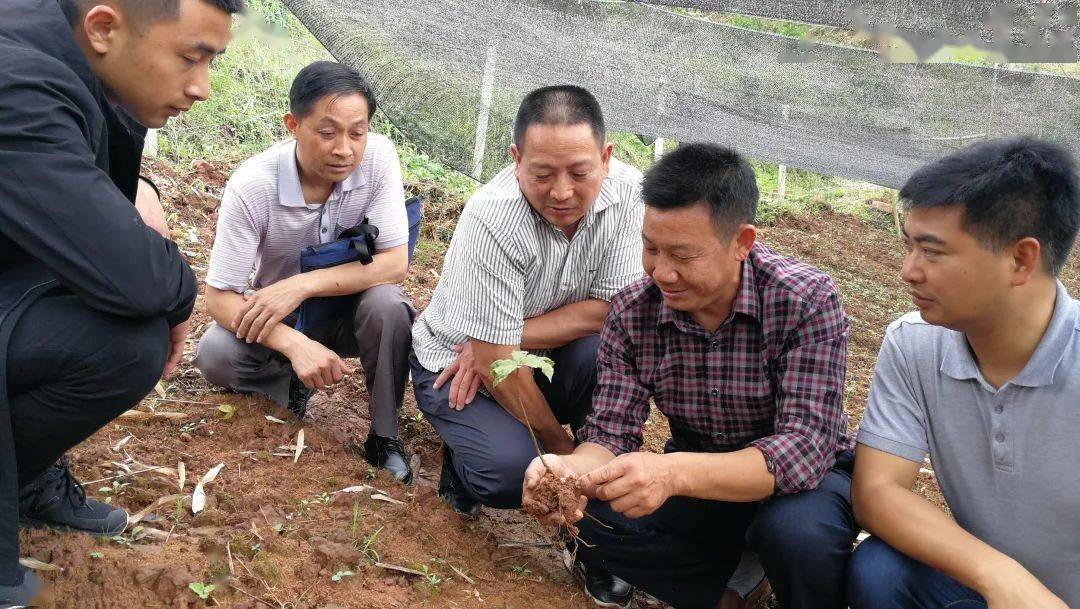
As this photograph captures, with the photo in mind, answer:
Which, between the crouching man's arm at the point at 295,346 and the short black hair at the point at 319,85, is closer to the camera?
the crouching man's arm at the point at 295,346

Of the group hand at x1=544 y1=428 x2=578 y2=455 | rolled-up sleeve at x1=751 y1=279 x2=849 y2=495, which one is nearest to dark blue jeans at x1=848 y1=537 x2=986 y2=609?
rolled-up sleeve at x1=751 y1=279 x2=849 y2=495

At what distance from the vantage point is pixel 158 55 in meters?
2.44

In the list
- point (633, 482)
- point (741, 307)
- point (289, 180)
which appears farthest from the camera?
point (289, 180)

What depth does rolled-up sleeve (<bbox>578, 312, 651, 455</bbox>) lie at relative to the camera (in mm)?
2881

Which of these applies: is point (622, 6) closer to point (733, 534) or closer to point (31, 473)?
point (733, 534)

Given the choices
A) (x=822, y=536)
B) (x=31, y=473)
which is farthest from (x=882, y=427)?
(x=31, y=473)

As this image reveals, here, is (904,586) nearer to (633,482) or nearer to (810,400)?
(810,400)

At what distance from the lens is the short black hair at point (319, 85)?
11.6ft

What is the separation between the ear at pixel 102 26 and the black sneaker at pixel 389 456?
1.84 meters

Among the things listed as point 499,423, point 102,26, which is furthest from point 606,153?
point 102,26

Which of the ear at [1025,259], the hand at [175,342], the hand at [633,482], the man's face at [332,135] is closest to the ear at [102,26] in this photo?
the hand at [175,342]

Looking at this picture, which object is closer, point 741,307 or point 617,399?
point 741,307

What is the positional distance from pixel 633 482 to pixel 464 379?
1041 millimetres

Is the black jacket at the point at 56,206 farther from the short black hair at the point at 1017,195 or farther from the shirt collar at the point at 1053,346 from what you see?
the shirt collar at the point at 1053,346
